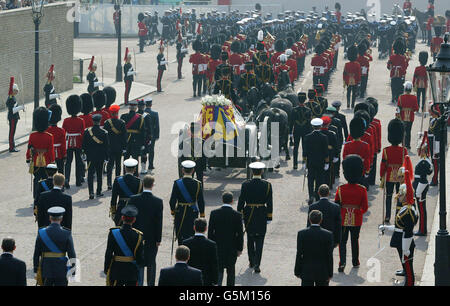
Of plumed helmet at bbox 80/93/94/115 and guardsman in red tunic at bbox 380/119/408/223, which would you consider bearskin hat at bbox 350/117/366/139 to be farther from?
plumed helmet at bbox 80/93/94/115

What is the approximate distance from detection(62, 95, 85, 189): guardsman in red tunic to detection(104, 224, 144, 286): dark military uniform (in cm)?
780

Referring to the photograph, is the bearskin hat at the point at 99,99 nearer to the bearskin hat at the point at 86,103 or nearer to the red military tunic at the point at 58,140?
the bearskin hat at the point at 86,103

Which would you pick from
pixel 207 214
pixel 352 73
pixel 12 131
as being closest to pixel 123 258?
pixel 207 214

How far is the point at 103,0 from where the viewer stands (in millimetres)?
59438

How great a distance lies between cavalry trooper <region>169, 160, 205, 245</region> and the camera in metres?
13.1

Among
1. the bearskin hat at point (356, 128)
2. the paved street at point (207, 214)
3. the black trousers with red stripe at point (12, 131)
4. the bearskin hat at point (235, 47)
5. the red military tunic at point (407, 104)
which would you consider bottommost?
the paved street at point (207, 214)

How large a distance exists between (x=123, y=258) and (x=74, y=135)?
7897 millimetres

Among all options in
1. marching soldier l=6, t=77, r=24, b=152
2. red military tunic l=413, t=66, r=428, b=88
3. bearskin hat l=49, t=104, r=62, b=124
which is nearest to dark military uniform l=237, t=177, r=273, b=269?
bearskin hat l=49, t=104, r=62, b=124

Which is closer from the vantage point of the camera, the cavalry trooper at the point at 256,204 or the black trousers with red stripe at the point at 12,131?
the cavalry trooper at the point at 256,204

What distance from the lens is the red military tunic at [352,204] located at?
13336 millimetres

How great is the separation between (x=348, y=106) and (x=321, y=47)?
9.56 ft

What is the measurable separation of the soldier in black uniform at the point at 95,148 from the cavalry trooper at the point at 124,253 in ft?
22.4

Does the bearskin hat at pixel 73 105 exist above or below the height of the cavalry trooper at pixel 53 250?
above

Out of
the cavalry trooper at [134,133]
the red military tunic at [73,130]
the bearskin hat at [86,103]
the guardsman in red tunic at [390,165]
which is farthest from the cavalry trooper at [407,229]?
the bearskin hat at [86,103]
